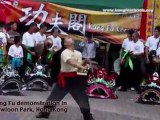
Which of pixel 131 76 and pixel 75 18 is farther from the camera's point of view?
pixel 75 18

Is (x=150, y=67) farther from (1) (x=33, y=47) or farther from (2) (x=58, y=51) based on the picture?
(1) (x=33, y=47)

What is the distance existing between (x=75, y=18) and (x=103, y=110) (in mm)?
4053

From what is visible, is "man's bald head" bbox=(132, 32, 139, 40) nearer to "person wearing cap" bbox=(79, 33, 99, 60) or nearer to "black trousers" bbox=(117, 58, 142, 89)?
"black trousers" bbox=(117, 58, 142, 89)

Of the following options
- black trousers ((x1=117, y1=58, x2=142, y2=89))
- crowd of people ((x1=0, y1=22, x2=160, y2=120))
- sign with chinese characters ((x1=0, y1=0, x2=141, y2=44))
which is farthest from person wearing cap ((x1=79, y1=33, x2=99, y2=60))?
black trousers ((x1=117, y1=58, x2=142, y2=89))

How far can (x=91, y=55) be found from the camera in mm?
13812

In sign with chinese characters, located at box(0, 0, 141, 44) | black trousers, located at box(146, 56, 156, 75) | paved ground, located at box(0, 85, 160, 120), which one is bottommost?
paved ground, located at box(0, 85, 160, 120)

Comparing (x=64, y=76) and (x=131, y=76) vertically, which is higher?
(x=64, y=76)

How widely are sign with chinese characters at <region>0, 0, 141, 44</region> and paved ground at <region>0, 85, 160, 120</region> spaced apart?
7.00ft

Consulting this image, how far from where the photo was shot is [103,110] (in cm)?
1053

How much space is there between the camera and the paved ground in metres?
9.56

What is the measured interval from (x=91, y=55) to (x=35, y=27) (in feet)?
5.76

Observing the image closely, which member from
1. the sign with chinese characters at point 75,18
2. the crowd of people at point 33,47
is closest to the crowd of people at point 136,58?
the sign with chinese characters at point 75,18

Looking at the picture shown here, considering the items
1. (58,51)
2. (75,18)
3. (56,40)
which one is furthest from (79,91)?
(75,18)

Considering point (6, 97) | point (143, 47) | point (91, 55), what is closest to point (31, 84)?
point (6, 97)
